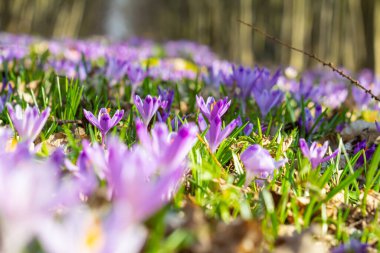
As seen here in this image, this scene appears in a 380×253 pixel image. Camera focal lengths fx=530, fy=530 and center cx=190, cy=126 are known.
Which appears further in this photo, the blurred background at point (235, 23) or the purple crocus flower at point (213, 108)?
the blurred background at point (235, 23)

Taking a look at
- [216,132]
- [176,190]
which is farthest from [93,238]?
[216,132]

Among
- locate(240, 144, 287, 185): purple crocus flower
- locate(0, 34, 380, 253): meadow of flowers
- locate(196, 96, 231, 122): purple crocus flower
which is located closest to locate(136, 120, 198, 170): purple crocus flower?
locate(0, 34, 380, 253): meadow of flowers

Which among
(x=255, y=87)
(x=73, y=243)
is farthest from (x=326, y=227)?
(x=255, y=87)

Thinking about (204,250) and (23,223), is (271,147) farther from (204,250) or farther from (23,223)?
(23,223)

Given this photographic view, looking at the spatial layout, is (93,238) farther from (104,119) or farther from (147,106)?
(147,106)

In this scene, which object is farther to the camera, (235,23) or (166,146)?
(235,23)

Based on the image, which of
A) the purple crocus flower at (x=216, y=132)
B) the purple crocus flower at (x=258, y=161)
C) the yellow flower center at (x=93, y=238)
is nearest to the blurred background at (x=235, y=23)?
the purple crocus flower at (x=216, y=132)

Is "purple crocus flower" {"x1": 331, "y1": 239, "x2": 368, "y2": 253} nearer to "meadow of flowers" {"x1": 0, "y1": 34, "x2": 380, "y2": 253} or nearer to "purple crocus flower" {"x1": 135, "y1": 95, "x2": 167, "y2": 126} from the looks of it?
"meadow of flowers" {"x1": 0, "y1": 34, "x2": 380, "y2": 253}

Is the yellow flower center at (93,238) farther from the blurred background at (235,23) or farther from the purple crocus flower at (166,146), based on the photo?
the blurred background at (235,23)
